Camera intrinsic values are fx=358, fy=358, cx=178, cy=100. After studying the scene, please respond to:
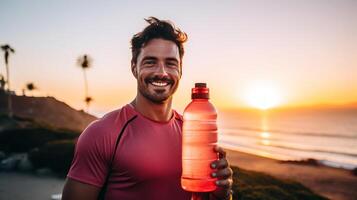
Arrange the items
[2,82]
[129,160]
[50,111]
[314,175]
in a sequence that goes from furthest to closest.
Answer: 1. [50,111]
2. [2,82]
3. [314,175]
4. [129,160]

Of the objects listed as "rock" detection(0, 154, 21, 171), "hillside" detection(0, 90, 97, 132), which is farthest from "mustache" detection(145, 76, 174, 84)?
"hillside" detection(0, 90, 97, 132)

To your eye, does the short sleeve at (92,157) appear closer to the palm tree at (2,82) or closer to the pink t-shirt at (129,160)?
the pink t-shirt at (129,160)

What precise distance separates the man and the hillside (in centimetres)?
9918

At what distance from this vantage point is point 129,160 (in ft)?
9.64

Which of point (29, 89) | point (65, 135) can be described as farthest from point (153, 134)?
point (29, 89)

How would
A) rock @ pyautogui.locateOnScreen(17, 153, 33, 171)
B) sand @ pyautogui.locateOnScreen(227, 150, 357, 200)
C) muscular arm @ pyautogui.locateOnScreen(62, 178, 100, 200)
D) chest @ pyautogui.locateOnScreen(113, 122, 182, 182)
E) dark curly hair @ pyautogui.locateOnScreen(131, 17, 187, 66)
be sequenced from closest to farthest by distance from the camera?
1. muscular arm @ pyautogui.locateOnScreen(62, 178, 100, 200)
2. chest @ pyautogui.locateOnScreen(113, 122, 182, 182)
3. dark curly hair @ pyautogui.locateOnScreen(131, 17, 187, 66)
4. rock @ pyautogui.locateOnScreen(17, 153, 33, 171)
5. sand @ pyautogui.locateOnScreen(227, 150, 357, 200)

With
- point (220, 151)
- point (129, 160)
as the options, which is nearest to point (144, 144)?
point (129, 160)

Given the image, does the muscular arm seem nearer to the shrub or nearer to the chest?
the chest

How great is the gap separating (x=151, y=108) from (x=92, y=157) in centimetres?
76

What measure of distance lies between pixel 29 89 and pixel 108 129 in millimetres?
104492

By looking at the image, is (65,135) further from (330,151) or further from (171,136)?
(330,151)

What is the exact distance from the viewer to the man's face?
3.06m

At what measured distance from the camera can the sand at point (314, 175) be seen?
76.2ft

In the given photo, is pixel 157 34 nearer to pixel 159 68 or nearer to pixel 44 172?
pixel 159 68
